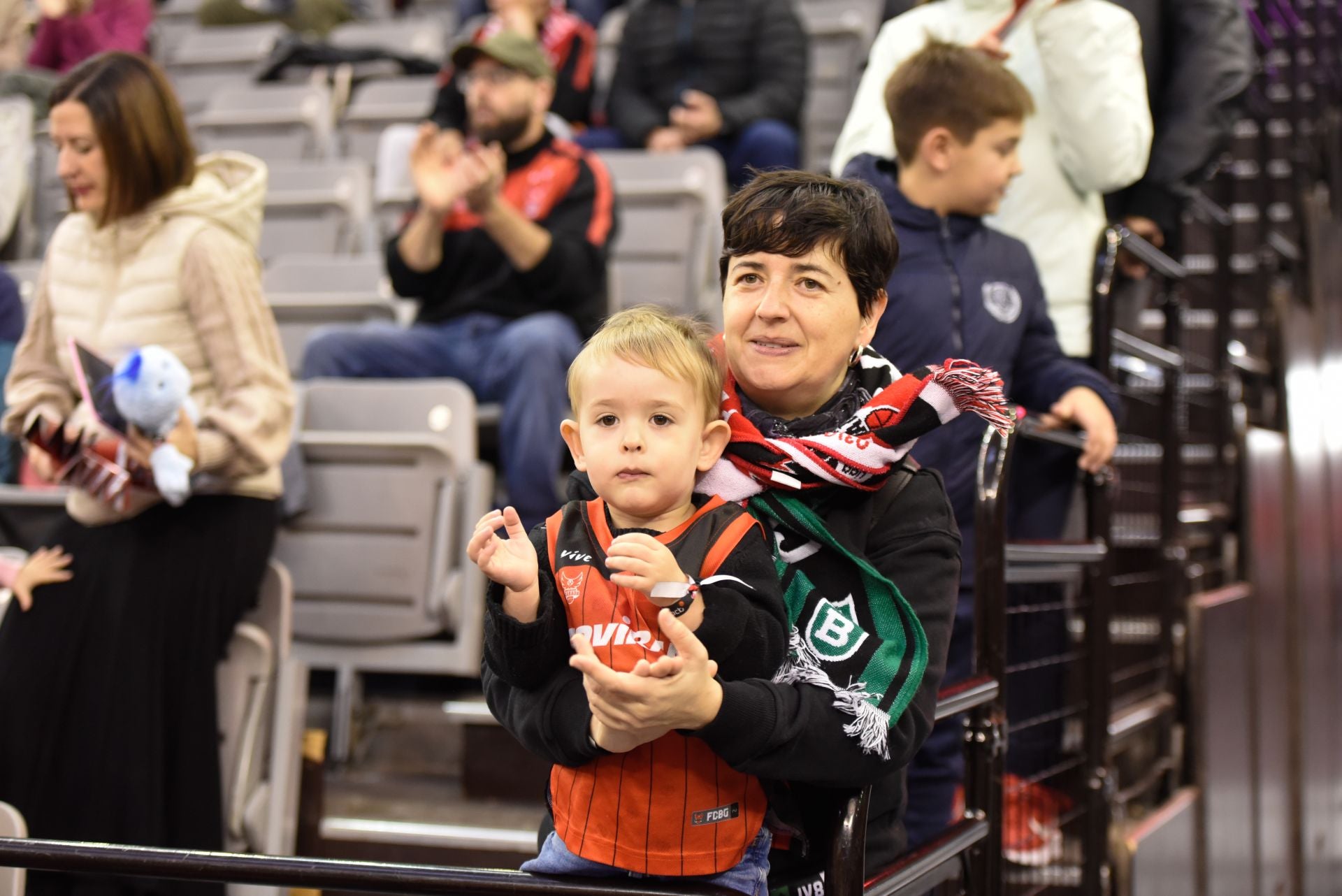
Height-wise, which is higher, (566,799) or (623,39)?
(623,39)

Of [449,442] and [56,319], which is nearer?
[56,319]

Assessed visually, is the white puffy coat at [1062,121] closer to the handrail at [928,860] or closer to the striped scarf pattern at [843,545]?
the handrail at [928,860]

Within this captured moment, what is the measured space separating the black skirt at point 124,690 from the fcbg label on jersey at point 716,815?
61.6 inches

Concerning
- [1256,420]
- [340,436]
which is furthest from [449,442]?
[1256,420]

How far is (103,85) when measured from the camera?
265 centimetres

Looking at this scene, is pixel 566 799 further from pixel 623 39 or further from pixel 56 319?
pixel 623 39

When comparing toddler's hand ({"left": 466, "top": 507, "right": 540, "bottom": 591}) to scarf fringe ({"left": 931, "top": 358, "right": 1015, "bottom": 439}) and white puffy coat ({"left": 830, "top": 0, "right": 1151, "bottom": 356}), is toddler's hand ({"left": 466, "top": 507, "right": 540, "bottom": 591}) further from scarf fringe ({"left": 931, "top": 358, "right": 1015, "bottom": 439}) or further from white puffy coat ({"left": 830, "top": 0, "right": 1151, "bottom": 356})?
white puffy coat ({"left": 830, "top": 0, "right": 1151, "bottom": 356})

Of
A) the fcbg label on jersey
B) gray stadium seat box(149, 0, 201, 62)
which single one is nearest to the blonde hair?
the fcbg label on jersey

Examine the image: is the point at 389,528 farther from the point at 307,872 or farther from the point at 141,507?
the point at 307,872

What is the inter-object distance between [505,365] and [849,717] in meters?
2.29

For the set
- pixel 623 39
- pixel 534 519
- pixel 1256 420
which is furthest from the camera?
pixel 623 39

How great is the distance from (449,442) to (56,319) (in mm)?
858

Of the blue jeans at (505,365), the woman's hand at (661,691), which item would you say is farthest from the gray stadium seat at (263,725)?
the woman's hand at (661,691)

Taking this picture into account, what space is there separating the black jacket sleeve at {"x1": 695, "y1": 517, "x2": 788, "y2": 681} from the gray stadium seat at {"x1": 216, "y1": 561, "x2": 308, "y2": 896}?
1.71 m
